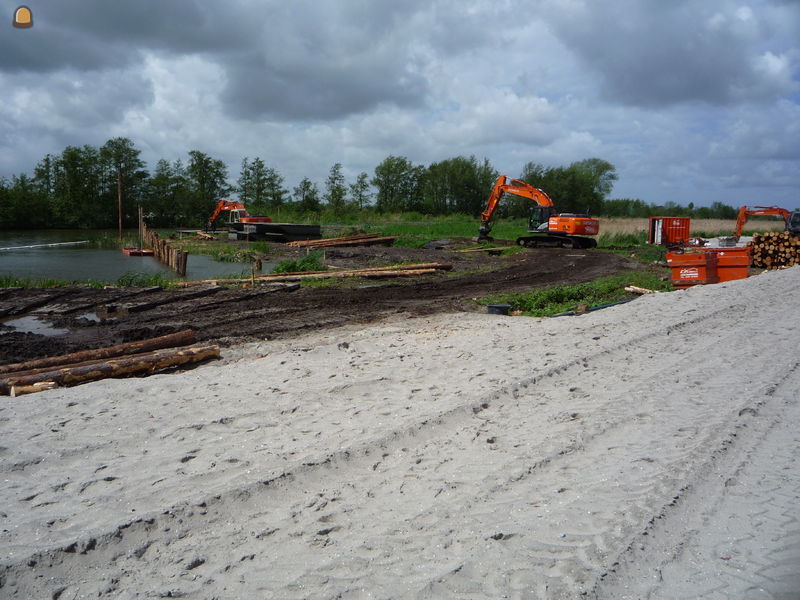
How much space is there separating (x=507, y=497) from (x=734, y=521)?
4.97 ft

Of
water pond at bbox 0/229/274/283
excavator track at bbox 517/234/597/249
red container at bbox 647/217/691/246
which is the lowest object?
water pond at bbox 0/229/274/283

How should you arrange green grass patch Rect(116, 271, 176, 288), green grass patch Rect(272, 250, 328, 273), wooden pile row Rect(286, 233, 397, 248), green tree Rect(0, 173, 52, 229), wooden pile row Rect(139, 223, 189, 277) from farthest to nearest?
green tree Rect(0, 173, 52, 229), wooden pile row Rect(286, 233, 397, 248), wooden pile row Rect(139, 223, 189, 277), green grass patch Rect(272, 250, 328, 273), green grass patch Rect(116, 271, 176, 288)

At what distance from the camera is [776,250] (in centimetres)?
2422

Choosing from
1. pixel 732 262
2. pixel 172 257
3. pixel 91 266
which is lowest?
pixel 91 266

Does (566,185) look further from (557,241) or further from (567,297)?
(567,297)

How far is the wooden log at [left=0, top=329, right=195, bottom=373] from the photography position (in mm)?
8484

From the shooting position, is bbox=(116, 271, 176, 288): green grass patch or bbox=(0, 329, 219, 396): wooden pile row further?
bbox=(116, 271, 176, 288): green grass patch

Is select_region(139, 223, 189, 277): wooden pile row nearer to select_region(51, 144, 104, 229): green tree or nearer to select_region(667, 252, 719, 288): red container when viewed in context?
select_region(667, 252, 719, 288): red container

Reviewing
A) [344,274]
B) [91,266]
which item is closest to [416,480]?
[344,274]

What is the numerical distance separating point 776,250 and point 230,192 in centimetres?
7238

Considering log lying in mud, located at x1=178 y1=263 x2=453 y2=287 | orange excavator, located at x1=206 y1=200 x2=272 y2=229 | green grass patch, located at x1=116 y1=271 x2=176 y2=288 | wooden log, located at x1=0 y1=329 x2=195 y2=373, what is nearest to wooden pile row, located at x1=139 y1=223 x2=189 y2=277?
green grass patch, located at x1=116 y1=271 x2=176 y2=288

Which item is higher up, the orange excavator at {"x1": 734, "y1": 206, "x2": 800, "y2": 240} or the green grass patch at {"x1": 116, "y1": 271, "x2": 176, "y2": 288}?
the orange excavator at {"x1": 734, "y1": 206, "x2": 800, "y2": 240}

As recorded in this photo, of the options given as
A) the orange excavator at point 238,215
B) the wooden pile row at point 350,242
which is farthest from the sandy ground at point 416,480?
the orange excavator at point 238,215

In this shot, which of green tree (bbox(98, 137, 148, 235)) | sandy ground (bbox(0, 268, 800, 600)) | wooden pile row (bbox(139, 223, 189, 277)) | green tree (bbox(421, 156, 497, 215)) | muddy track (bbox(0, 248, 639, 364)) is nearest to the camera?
sandy ground (bbox(0, 268, 800, 600))
